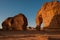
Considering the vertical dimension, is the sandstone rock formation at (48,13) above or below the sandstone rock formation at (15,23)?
above

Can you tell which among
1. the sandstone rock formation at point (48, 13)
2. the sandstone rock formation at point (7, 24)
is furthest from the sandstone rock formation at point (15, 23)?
the sandstone rock formation at point (48, 13)

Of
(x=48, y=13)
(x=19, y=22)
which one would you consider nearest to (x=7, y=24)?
(x=19, y=22)

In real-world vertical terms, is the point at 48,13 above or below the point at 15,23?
above

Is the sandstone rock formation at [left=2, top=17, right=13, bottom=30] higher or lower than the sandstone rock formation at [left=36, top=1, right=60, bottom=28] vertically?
lower

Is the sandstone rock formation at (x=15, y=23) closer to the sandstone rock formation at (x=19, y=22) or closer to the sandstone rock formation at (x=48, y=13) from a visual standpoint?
the sandstone rock formation at (x=19, y=22)

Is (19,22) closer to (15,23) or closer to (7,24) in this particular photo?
(15,23)

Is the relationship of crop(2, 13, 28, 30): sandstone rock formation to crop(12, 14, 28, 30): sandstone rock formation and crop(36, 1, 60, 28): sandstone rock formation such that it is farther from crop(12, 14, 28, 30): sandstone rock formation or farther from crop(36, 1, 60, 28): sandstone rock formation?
crop(36, 1, 60, 28): sandstone rock formation

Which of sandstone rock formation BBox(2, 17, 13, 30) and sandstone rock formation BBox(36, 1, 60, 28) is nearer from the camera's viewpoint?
sandstone rock formation BBox(2, 17, 13, 30)

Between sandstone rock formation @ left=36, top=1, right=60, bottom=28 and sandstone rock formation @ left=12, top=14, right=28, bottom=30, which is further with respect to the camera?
sandstone rock formation @ left=36, top=1, right=60, bottom=28

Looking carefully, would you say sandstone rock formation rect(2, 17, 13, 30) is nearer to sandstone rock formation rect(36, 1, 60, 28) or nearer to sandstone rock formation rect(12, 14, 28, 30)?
sandstone rock formation rect(12, 14, 28, 30)

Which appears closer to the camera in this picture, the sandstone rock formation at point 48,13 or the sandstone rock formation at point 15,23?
the sandstone rock formation at point 15,23

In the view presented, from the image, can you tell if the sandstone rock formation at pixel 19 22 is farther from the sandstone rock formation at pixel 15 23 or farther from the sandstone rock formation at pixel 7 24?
the sandstone rock formation at pixel 7 24

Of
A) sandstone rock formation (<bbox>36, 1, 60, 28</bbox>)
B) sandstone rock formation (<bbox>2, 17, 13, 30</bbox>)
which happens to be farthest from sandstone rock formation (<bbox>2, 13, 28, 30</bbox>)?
sandstone rock formation (<bbox>36, 1, 60, 28</bbox>)

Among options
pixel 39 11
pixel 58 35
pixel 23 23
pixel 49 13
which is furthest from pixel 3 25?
pixel 39 11
